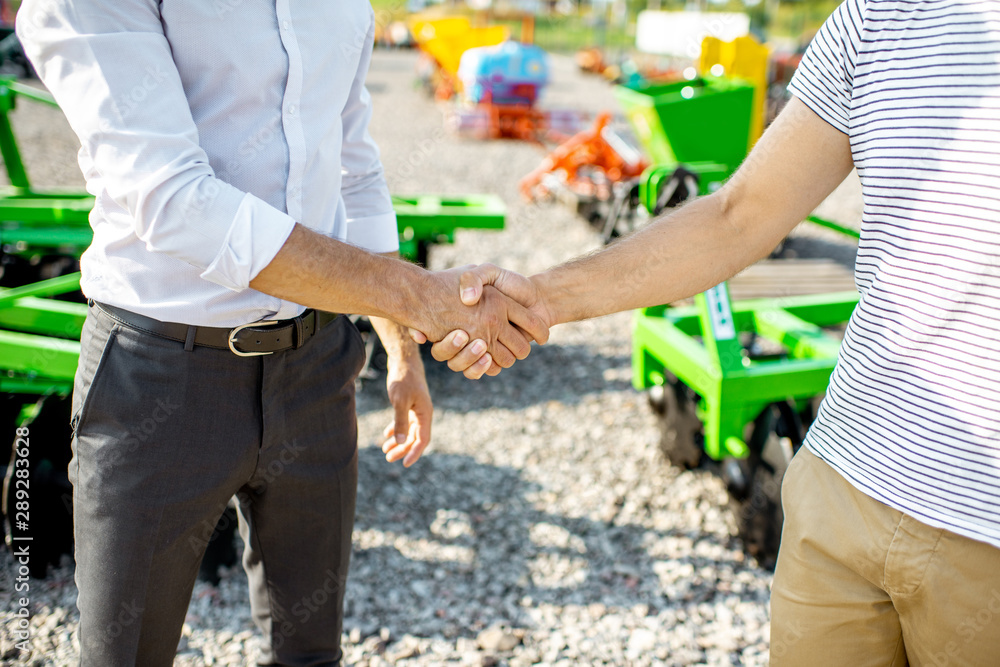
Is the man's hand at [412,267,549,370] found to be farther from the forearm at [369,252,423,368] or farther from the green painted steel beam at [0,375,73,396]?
the green painted steel beam at [0,375,73,396]

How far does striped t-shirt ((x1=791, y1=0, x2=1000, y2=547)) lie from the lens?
1.21 meters

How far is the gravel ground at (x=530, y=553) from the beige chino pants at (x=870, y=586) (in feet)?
4.78

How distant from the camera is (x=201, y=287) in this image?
4.99ft

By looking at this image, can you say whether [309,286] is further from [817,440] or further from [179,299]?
[817,440]

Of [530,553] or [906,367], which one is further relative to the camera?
[530,553]

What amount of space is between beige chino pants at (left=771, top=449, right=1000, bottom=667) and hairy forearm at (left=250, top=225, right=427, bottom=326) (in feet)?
2.99

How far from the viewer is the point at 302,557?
1.88m

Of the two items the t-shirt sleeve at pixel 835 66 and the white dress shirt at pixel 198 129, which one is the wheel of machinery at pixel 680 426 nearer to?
the t-shirt sleeve at pixel 835 66

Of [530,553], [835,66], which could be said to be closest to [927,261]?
[835,66]

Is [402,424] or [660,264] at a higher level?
[660,264]

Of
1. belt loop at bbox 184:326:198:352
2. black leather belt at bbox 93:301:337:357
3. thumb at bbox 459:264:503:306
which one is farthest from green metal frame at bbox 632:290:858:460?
belt loop at bbox 184:326:198:352

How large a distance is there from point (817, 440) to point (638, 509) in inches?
88.4

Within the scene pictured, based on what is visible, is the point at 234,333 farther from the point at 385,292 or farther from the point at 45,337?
the point at 45,337

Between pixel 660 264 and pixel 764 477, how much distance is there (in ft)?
5.59
